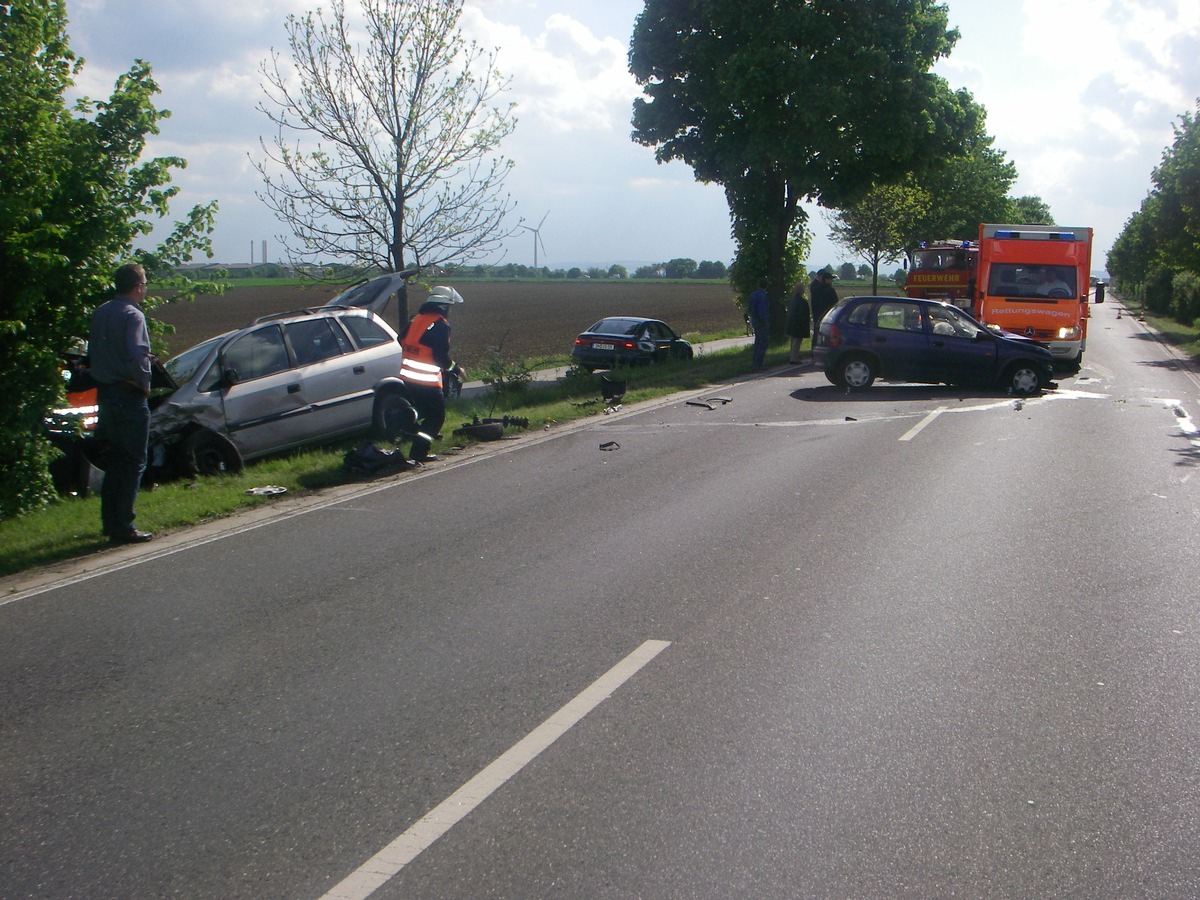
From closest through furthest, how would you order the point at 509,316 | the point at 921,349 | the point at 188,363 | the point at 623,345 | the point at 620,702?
the point at 620,702, the point at 188,363, the point at 921,349, the point at 623,345, the point at 509,316

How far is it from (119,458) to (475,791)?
5435 millimetres

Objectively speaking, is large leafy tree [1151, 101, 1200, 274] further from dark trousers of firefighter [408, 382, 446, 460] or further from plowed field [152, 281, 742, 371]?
dark trousers of firefighter [408, 382, 446, 460]

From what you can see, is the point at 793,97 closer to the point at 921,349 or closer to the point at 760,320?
the point at 760,320

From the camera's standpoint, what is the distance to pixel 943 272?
34344 mm

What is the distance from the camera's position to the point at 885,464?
38.7ft

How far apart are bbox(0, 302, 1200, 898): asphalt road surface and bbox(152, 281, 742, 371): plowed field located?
1613 centimetres

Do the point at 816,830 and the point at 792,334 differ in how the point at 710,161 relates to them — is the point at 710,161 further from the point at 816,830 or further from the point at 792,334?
the point at 816,830

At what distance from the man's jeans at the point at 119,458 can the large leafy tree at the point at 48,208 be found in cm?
135

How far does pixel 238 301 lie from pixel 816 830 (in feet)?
232

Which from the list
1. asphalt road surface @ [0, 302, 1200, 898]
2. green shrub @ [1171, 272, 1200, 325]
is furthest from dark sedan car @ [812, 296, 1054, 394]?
green shrub @ [1171, 272, 1200, 325]

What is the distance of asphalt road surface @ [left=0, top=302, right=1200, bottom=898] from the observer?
3764 millimetres

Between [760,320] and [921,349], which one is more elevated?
[760,320]

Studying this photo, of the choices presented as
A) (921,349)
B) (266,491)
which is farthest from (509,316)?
(266,491)

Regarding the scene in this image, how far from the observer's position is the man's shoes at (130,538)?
854 centimetres
